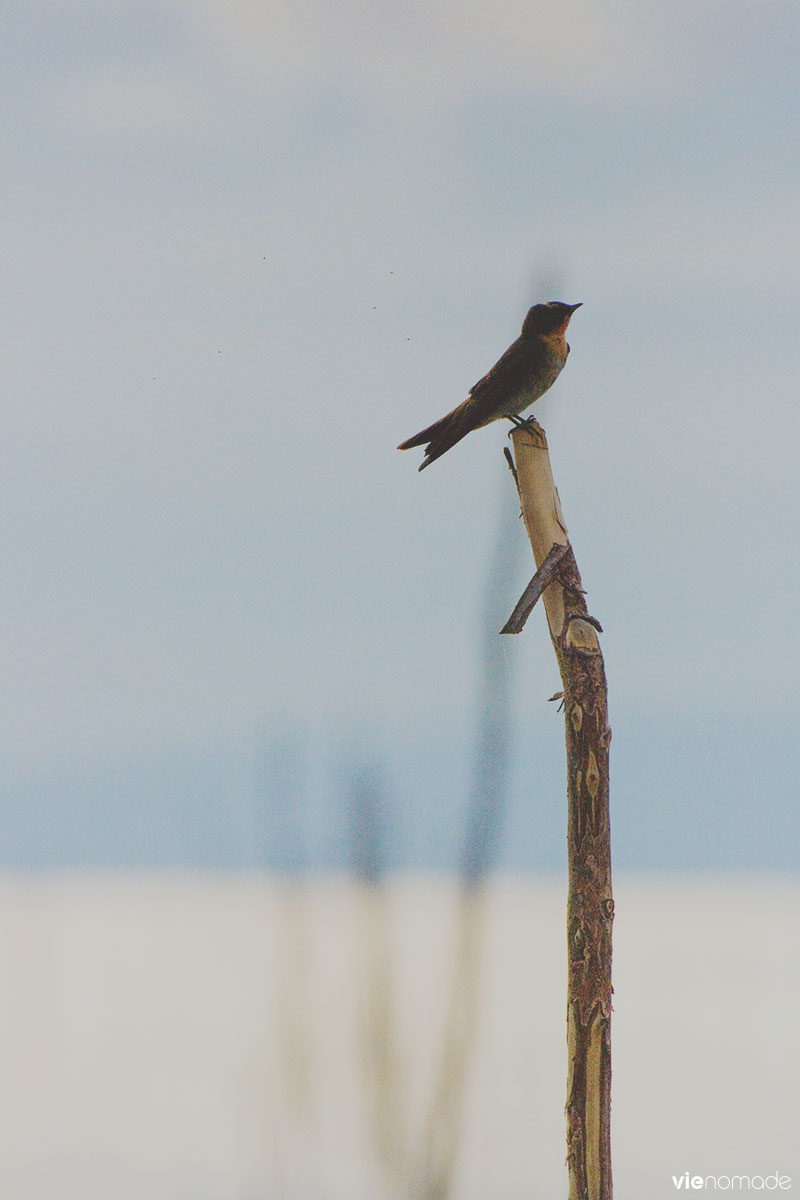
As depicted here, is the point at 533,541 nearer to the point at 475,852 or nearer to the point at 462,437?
the point at 462,437

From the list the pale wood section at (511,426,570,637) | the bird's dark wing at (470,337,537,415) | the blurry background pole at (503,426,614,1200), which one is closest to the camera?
the blurry background pole at (503,426,614,1200)

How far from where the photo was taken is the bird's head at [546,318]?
2.38 meters

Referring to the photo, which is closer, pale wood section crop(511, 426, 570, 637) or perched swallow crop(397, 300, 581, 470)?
pale wood section crop(511, 426, 570, 637)

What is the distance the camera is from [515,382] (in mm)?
2312

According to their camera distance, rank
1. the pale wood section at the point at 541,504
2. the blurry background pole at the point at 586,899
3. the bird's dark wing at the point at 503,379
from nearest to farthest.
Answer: the blurry background pole at the point at 586,899 → the pale wood section at the point at 541,504 → the bird's dark wing at the point at 503,379

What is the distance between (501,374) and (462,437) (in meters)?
0.15

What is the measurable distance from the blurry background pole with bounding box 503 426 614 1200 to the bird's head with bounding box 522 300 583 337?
53 centimetres

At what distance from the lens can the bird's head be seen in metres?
2.38

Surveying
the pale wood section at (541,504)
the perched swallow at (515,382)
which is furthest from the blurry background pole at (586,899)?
the perched swallow at (515,382)

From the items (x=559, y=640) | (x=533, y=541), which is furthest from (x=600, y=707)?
(x=533, y=541)

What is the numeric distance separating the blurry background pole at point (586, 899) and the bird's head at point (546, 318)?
0.53 metres

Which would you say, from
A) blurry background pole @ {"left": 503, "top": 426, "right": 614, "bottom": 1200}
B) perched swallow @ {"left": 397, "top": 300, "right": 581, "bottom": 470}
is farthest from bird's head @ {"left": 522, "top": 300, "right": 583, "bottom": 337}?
blurry background pole @ {"left": 503, "top": 426, "right": 614, "bottom": 1200}

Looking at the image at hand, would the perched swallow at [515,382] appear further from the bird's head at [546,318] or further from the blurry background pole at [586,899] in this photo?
the blurry background pole at [586,899]

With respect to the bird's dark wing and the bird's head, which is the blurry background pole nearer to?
the bird's dark wing
